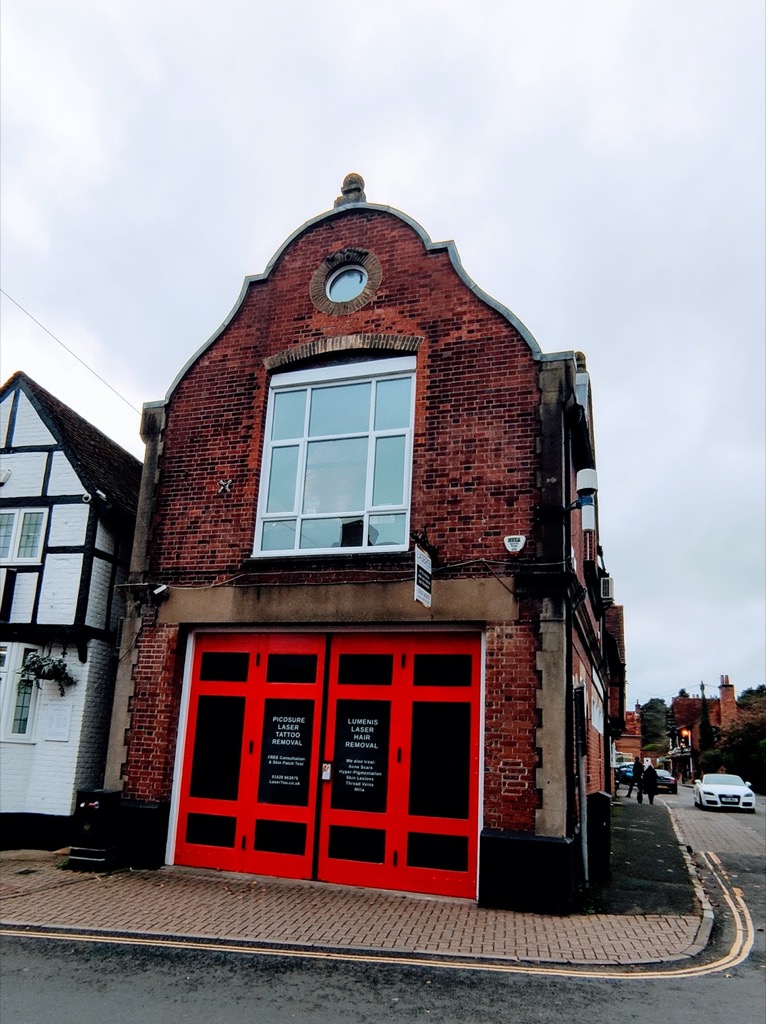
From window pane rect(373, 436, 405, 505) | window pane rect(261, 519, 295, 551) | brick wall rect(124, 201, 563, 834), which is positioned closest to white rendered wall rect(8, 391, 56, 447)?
brick wall rect(124, 201, 563, 834)

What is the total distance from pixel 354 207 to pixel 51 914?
32.3 ft

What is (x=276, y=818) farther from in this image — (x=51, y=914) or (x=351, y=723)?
(x=51, y=914)

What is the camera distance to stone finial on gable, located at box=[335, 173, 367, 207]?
12094mm

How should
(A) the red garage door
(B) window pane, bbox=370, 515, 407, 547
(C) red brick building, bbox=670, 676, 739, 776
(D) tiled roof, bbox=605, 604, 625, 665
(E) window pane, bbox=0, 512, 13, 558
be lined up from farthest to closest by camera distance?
(C) red brick building, bbox=670, 676, 739, 776 → (D) tiled roof, bbox=605, 604, 625, 665 → (E) window pane, bbox=0, 512, 13, 558 → (B) window pane, bbox=370, 515, 407, 547 → (A) the red garage door

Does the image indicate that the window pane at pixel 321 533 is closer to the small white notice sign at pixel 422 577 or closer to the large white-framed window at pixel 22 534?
the small white notice sign at pixel 422 577

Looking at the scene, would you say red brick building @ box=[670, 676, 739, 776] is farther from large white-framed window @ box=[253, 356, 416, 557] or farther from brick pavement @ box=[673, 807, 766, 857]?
large white-framed window @ box=[253, 356, 416, 557]

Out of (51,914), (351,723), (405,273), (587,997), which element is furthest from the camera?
(405,273)

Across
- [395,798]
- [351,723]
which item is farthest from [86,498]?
[395,798]

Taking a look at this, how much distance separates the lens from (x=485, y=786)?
8945 millimetres

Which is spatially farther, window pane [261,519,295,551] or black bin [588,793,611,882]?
window pane [261,519,295,551]

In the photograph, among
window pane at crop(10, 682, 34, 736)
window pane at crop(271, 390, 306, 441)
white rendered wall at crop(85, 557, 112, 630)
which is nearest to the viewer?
window pane at crop(271, 390, 306, 441)

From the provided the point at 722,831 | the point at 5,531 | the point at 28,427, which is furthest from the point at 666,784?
the point at 28,427

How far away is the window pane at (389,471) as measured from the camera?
34.4 feet

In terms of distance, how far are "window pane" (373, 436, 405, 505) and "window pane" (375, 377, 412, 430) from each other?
0.23 metres
